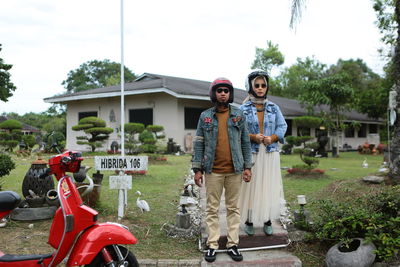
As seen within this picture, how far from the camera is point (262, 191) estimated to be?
424cm

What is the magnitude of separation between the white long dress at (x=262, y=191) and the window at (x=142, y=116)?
15.0 meters

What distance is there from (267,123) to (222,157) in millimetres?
763

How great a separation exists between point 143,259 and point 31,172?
2.54 m

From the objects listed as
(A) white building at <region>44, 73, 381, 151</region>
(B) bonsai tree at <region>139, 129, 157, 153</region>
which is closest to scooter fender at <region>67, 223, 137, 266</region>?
(B) bonsai tree at <region>139, 129, 157, 153</region>

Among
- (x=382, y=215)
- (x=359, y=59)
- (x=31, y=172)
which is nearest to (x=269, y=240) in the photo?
(x=382, y=215)

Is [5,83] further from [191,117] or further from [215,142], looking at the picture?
[191,117]

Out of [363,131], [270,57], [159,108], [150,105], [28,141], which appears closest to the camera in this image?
[28,141]

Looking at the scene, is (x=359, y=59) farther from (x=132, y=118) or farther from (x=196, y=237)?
(x=196, y=237)

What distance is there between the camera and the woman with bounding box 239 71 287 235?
4.21 metres

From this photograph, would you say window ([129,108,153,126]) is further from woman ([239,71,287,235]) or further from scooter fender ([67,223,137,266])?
scooter fender ([67,223,137,266])

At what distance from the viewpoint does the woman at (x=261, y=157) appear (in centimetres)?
421

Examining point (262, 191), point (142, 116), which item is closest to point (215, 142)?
point (262, 191)

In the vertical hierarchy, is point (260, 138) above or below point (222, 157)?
above

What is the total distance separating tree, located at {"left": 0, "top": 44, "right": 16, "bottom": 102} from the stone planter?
5.48 metres
